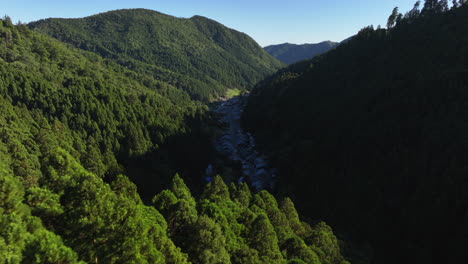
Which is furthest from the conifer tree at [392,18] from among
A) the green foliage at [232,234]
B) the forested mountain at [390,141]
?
the green foliage at [232,234]

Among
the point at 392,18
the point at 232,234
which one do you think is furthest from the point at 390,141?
the point at 392,18

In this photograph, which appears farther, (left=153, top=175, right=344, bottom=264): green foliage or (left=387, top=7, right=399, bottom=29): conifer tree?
(left=387, top=7, right=399, bottom=29): conifer tree

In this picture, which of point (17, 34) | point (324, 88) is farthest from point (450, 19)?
point (17, 34)

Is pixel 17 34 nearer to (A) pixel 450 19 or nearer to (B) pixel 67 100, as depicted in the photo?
(B) pixel 67 100

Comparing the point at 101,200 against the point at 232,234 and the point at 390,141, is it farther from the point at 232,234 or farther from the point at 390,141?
the point at 390,141

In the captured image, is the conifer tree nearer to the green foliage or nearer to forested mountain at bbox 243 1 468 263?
forested mountain at bbox 243 1 468 263

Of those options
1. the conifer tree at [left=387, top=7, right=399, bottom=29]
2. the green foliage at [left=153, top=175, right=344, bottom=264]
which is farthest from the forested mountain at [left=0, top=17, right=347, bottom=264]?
the conifer tree at [left=387, top=7, right=399, bottom=29]
